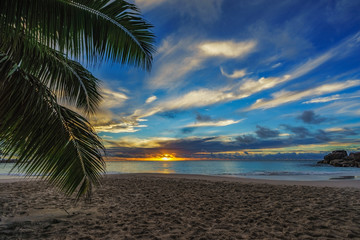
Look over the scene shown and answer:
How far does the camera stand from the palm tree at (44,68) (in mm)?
2588

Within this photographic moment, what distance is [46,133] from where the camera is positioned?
112 inches

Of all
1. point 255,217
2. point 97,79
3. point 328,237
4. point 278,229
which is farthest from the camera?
point 97,79

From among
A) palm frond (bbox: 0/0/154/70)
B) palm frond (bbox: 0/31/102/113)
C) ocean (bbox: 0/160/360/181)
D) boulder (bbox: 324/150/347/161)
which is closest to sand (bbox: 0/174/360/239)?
ocean (bbox: 0/160/360/181)

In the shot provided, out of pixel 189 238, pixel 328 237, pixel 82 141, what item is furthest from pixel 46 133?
pixel 328 237

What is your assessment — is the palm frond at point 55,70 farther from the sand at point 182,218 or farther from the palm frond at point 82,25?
the sand at point 182,218

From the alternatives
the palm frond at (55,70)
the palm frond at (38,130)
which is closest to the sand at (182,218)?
the palm frond at (38,130)

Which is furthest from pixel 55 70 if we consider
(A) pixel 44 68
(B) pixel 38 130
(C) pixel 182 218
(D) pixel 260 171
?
(D) pixel 260 171

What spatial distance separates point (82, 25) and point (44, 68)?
129 cm

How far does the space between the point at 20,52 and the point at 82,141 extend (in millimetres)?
1540

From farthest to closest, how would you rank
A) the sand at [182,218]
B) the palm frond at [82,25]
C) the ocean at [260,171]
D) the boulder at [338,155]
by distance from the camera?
1. the boulder at [338,155]
2. the ocean at [260,171]
3. the sand at [182,218]
4. the palm frond at [82,25]

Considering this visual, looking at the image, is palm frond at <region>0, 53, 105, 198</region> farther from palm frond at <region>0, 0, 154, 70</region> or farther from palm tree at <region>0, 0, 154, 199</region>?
palm frond at <region>0, 0, 154, 70</region>

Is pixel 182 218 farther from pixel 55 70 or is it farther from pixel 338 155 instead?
pixel 338 155

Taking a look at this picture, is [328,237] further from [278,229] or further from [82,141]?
[82,141]

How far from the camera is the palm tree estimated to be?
8.49 feet
